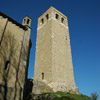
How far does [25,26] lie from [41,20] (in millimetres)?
12764

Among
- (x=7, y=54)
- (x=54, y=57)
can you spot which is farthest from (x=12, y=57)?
(x=54, y=57)

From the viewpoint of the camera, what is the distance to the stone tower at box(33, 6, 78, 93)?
48.8 feet

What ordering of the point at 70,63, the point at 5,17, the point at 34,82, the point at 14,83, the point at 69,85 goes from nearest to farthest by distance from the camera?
the point at 14,83
the point at 5,17
the point at 34,82
the point at 69,85
the point at 70,63

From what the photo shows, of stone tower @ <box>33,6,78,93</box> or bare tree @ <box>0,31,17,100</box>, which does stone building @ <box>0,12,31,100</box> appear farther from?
stone tower @ <box>33,6,78,93</box>

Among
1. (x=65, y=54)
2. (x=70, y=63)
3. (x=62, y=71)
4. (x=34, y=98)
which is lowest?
(x=34, y=98)

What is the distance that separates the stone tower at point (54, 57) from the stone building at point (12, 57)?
16.2 ft

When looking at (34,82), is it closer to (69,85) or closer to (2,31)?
(69,85)

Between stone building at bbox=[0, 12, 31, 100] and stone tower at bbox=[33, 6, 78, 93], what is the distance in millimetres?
4932

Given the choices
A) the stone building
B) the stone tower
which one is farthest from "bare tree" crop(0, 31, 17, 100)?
the stone tower

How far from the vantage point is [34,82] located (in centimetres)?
1335

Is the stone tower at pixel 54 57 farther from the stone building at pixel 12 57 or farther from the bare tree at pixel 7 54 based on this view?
the bare tree at pixel 7 54

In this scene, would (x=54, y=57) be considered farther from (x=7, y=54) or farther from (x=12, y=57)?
(x=7, y=54)

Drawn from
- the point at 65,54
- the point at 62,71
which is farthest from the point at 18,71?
the point at 65,54

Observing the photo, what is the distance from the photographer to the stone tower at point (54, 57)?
1488cm
